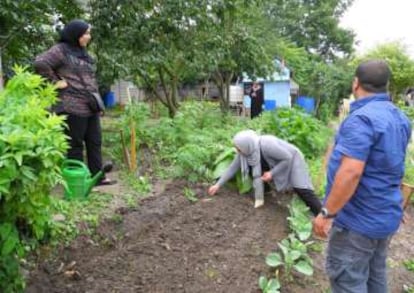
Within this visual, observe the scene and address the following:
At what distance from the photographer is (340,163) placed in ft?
8.71

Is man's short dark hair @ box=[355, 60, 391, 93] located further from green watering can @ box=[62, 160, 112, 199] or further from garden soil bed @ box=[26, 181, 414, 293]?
green watering can @ box=[62, 160, 112, 199]

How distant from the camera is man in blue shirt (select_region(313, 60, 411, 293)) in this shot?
8.50 feet

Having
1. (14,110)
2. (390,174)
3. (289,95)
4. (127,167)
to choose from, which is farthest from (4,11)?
(289,95)

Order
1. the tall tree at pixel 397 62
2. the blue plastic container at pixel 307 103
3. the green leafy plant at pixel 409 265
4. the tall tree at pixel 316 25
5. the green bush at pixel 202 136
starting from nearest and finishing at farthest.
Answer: the green leafy plant at pixel 409 265
the green bush at pixel 202 136
the blue plastic container at pixel 307 103
the tall tree at pixel 397 62
the tall tree at pixel 316 25

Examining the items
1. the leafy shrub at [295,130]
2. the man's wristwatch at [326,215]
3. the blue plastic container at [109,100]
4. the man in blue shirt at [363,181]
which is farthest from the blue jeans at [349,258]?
the blue plastic container at [109,100]

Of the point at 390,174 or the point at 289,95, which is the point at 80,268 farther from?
the point at 289,95

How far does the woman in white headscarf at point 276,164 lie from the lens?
16.5ft

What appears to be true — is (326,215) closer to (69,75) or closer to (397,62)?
(69,75)

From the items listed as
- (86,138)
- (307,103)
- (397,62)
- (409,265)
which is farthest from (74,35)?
(397,62)

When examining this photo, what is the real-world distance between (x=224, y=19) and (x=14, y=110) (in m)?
7.81

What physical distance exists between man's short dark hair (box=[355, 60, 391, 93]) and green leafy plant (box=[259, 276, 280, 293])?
4.92 feet

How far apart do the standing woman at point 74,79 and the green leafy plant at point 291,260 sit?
2361 mm

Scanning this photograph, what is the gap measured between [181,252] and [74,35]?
235 cm

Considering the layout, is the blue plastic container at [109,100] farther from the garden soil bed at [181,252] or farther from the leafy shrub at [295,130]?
the garden soil bed at [181,252]
